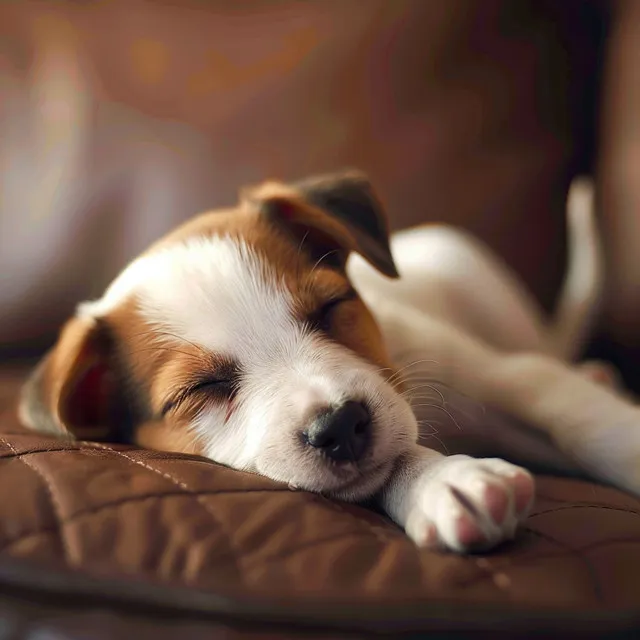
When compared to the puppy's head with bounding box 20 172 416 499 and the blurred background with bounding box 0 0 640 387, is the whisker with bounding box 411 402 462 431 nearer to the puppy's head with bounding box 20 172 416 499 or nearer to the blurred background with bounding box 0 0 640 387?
the puppy's head with bounding box 20 172 416 499

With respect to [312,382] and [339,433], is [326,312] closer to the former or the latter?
[312,382]

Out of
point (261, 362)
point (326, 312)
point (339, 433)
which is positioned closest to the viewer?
point (339, 433)

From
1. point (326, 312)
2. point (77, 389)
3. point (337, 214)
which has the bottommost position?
point (77, 389)

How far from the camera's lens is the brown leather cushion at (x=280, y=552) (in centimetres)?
68

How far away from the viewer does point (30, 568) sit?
0.72 m

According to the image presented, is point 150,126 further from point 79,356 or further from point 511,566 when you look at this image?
point 511,566

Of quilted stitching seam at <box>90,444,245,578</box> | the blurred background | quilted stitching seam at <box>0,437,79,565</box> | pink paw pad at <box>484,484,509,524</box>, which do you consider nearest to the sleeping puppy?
pink paw pad at <box>484,484,509,524</box>

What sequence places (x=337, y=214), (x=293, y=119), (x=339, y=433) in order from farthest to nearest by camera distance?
(x=293, y=119) < (x=337, y=214) < (x=339, y=433)

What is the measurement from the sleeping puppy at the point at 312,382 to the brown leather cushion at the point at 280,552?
0.08 metres

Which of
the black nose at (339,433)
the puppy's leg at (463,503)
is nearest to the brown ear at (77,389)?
the black nose at (339,433)

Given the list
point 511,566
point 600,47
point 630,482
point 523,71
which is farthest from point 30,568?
point 600,47

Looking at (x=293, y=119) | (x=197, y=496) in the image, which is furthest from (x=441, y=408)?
(x=293, y=119)

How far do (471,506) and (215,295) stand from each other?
1.95 feet

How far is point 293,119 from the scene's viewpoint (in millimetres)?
2158
